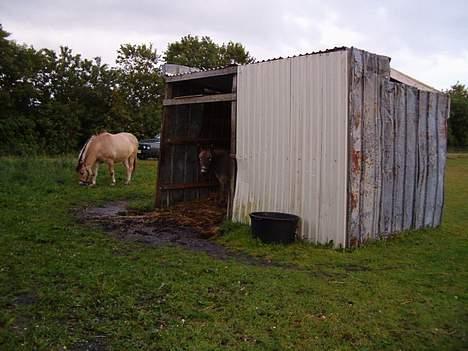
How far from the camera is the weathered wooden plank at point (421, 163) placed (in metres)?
7.59

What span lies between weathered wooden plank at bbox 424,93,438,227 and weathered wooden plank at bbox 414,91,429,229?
12 cm

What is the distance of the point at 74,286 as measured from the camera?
4.27 m

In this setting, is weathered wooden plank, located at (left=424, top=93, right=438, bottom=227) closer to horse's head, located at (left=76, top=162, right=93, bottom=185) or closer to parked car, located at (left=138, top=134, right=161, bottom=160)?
horse's head, located at (left=76, top=162, right=93, bottom=185)

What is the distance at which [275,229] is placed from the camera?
6.34 metres

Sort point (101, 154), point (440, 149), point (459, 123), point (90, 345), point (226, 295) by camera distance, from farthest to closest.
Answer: point (459, 123) < point (101, 154) < point (440, 149) < point (226, 295) < point (90, 345)

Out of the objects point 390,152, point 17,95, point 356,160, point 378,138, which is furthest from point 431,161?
point 17,95

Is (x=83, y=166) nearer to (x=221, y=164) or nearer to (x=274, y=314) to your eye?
(x=221, y=164)

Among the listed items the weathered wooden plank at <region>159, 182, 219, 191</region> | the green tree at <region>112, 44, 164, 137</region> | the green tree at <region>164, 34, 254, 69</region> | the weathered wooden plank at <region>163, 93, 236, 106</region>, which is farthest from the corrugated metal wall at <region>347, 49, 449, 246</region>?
the green tree at <region>164, 34, 254, 69</region>

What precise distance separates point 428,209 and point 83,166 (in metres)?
8.70

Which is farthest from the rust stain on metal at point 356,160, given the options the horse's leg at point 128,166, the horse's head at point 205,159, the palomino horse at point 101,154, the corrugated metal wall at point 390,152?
the horse's leg at point 128,166

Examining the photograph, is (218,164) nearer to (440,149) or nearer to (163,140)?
(163,140)

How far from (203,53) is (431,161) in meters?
35.8

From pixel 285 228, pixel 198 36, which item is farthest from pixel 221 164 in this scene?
pixel 198 36

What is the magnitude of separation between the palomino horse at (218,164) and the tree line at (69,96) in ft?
53.9
